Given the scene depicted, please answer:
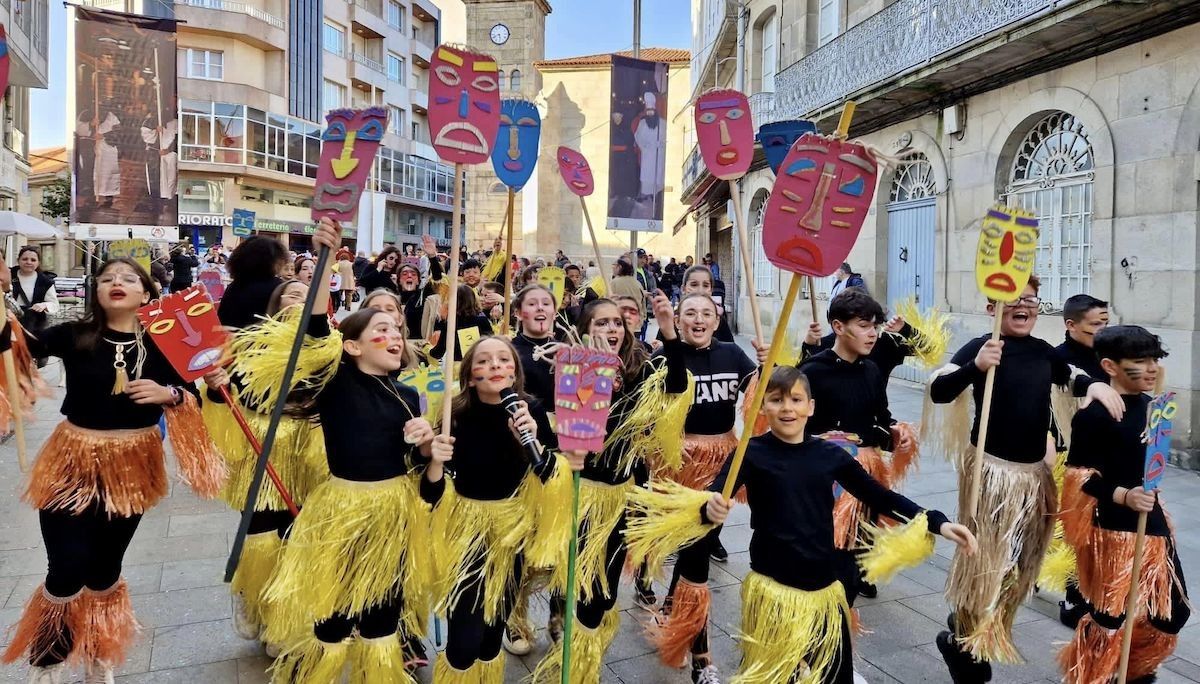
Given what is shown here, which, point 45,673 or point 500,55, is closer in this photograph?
point 45,673

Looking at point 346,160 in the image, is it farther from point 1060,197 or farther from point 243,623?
point 1060,197

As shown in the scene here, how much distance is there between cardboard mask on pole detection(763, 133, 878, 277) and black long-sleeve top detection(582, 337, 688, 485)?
34.0 inches

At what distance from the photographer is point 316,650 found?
2922 mm

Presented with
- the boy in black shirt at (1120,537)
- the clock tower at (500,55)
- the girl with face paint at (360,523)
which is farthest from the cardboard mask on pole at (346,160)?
the clock tower at (500,55)

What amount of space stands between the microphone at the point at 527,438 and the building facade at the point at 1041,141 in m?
6.25

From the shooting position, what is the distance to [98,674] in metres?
3.15

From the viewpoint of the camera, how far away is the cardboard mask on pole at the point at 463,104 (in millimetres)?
3160

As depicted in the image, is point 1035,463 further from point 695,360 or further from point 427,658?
point 427,658

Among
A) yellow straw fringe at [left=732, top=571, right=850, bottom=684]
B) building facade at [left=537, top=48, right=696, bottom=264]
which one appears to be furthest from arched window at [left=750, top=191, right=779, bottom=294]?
building facade at [left=537, top=48, right=696, bottom=264]

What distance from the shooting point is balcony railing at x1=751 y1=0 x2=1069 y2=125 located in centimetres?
934

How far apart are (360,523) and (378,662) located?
0.49 meters

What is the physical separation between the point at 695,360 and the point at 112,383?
2.55 metres

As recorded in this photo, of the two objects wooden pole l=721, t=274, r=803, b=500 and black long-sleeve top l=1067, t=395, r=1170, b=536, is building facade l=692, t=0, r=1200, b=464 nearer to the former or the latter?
black long-sleeve top l=1067, t=395, r=1170, b=536

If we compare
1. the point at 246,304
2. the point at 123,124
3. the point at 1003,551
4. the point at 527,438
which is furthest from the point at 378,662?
the point at 123,124
